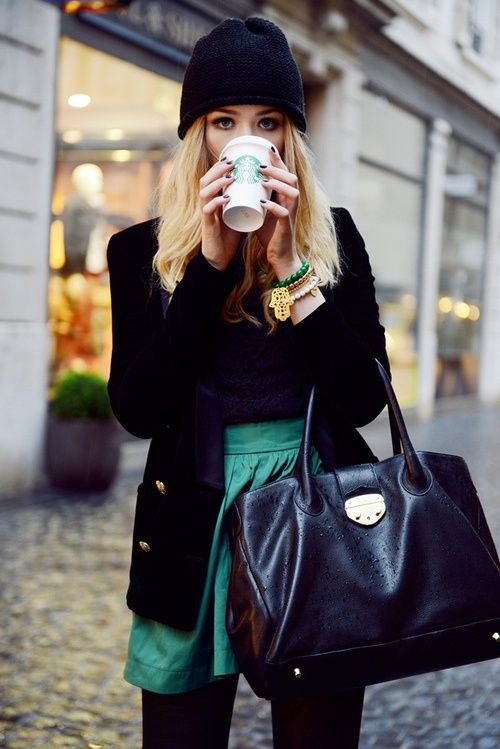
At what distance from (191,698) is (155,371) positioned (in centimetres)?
58

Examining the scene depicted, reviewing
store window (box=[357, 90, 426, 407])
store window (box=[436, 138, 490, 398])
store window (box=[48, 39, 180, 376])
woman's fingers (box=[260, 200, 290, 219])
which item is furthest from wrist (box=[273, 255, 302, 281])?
store window (box=[436, 138, 490, 398])

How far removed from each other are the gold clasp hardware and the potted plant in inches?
227

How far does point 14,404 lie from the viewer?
7301 millimetres

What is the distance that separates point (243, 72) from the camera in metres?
1.77

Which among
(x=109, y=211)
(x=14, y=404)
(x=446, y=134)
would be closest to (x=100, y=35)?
(x=109, y=211)

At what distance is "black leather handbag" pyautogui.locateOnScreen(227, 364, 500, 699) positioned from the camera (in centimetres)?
158

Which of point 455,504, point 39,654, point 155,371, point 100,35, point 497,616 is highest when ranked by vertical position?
point 100,35

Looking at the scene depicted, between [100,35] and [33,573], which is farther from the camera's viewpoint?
[100,35]

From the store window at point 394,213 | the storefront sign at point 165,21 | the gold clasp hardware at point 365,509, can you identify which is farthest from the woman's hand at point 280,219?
the store window at point 394,213

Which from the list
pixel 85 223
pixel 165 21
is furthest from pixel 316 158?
pixel 165 21

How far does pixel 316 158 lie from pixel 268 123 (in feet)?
9.46

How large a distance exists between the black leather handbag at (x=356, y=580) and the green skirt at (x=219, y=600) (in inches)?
4.1

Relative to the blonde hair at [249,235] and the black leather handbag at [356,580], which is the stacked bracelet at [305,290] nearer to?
the blonde hair at [249,235]

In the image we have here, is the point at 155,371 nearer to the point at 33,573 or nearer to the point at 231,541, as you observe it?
the point at 231,541
